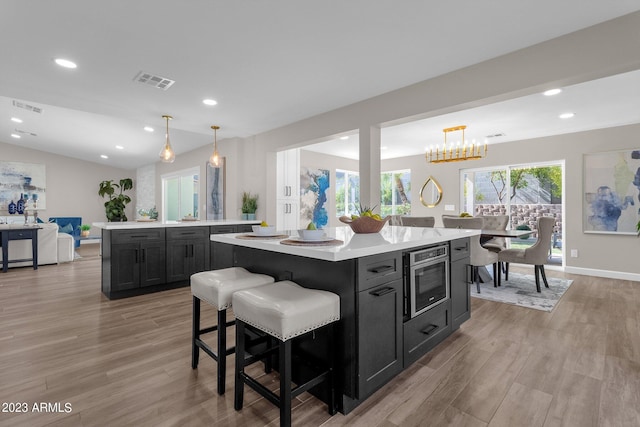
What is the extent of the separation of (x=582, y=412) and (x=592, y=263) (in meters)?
4.58

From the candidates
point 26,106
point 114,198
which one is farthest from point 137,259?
A: point 114,198

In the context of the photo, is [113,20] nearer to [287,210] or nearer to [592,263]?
[287,210]

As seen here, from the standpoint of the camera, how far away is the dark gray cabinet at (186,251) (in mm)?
4168

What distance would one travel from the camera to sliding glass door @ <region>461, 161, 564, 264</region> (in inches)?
224

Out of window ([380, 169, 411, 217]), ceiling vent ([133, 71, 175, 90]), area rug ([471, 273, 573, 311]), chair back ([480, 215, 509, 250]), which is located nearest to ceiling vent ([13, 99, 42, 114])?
ceiling vent ([133, 71, 175, 90])

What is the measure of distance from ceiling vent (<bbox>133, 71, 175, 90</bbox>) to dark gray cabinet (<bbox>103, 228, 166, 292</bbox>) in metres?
1.77

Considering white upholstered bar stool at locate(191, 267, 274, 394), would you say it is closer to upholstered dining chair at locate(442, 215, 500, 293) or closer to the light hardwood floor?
the light hardwood floor

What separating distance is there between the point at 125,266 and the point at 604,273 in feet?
23.0

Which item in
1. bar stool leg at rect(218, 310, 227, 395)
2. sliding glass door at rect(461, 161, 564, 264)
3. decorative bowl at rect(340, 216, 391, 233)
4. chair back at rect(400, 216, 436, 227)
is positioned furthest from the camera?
sliding glass door at rect(461, 161, 564, 264)

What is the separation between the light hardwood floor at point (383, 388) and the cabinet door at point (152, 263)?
0.65 metres

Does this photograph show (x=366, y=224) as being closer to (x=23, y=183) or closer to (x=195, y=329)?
(x=195, y=329)

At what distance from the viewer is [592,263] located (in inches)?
198

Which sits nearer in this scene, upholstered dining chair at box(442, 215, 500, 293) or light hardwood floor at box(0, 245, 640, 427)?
light hardwood floor at box(0, 245, 640, 427)

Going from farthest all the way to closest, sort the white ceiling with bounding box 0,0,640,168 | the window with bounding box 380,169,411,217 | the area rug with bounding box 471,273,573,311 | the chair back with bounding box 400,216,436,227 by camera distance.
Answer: the window with bounding box 380,169,411,217 → the chair back with bounding box 400,216,436,227 → the area rug with bounding box 471,273,573,311 → the white ceiling with bounding box 0,0,640,168
